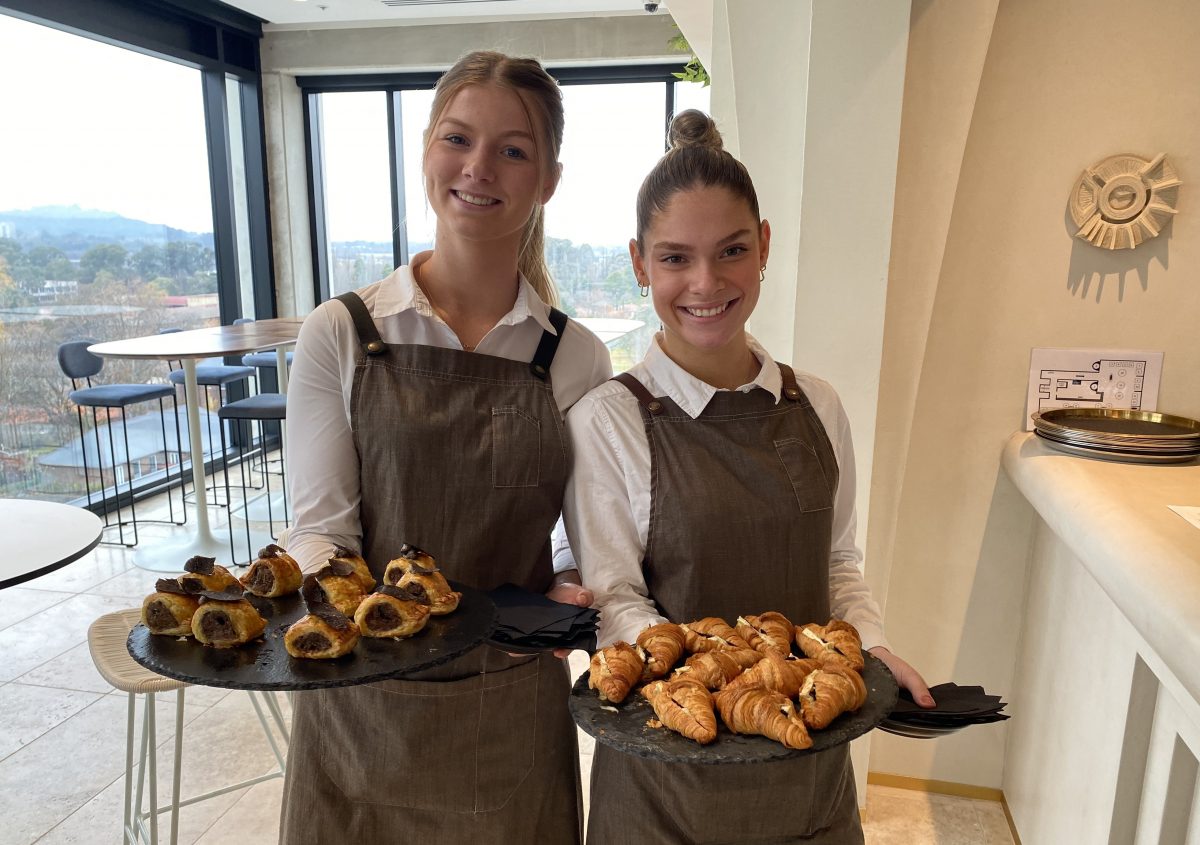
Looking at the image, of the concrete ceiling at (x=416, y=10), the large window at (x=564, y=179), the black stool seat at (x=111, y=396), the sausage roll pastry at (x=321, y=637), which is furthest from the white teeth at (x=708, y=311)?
the concrete ceiling at (x=416, y=10)

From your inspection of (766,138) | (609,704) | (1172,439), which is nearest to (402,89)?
(766,138)

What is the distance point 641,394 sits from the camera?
1.40 metres

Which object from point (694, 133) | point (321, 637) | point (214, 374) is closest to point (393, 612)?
point (321, 637)

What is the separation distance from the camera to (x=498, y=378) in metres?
1.39

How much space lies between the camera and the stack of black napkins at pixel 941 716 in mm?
1099

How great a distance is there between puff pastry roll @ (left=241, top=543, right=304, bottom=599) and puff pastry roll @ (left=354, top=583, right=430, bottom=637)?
8.2 inches

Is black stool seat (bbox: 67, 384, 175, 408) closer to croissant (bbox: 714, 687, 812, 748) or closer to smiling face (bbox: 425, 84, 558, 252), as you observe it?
smiling face (bbox: 425, 84, 558, 252)

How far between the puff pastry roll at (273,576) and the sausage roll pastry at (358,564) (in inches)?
3.3

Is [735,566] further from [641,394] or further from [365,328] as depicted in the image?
[365,328]

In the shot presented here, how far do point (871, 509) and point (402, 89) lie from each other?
6.00 m

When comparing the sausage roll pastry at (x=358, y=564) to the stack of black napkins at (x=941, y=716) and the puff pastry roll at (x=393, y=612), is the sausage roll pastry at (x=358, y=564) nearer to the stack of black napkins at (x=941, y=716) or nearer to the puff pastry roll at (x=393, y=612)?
the puff pastry roll at (x=393, y=612)

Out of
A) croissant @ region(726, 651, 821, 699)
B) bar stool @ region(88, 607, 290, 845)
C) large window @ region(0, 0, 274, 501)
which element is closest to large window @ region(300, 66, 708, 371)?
large window @ region(0, 0, 274, 501)

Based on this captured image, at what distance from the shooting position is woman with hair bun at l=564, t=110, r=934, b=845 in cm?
127

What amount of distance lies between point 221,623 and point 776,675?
2.40 feet
